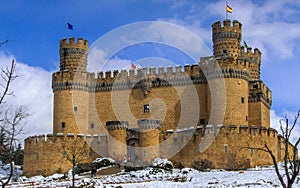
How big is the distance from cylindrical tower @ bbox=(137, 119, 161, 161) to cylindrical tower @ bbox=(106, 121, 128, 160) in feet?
5.37

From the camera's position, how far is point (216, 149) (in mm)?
44812

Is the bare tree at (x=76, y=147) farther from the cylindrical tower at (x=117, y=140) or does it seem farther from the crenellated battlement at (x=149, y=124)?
the crenellated battlement at (x=149, y=124)

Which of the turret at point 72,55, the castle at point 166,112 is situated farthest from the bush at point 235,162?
the turret at point 72,55

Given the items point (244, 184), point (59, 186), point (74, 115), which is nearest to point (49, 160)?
point (74, 115)

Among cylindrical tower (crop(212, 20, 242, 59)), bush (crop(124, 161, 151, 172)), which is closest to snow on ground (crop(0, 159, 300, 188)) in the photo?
bush (crop(124, 161, 151, 172))

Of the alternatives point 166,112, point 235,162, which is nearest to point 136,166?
point 235,162

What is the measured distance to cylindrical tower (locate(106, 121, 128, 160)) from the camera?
1924 inches

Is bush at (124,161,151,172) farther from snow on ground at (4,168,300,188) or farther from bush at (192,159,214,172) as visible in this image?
bush at (192,159,214,172)

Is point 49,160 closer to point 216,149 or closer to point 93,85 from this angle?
point 93,85

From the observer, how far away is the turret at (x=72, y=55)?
5816 cm

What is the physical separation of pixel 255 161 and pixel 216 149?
10.1ft

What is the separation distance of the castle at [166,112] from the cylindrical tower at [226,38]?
9 cm

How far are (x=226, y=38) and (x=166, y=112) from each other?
350 inches

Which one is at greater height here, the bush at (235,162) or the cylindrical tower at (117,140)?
the cylindrical tower at (117,140)
